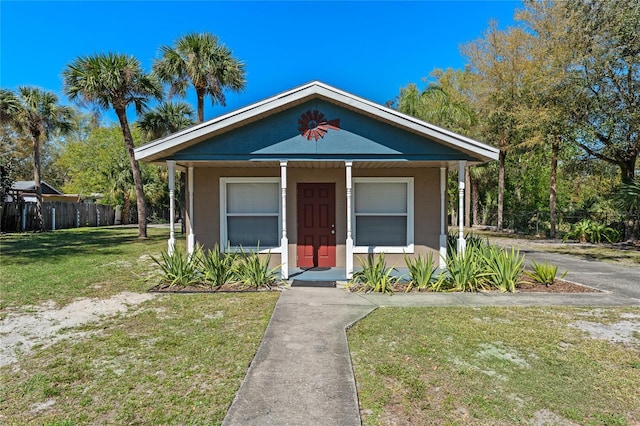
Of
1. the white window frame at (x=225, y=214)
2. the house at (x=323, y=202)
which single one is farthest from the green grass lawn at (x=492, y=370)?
the white window frame at (x=225, y=214)

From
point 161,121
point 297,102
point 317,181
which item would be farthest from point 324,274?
point 161,121

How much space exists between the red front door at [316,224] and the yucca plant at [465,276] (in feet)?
9.92

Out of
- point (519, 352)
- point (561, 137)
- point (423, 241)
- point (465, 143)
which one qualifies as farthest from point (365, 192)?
point (561, 137)

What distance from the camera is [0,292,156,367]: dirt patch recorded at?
471 cm

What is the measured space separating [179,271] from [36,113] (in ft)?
64.8

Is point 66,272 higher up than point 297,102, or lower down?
lower down

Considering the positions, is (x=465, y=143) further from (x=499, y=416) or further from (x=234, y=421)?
(x=234, y=421)

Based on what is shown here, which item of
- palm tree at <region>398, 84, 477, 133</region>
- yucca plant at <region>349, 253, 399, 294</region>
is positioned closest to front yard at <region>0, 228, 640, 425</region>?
yucca plant at <region>349, 253, 399, 294</region>

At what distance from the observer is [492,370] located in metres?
3.93

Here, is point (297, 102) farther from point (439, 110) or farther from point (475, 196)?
point (475, 196)

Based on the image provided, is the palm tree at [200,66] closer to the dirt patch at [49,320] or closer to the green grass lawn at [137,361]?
the dirt patch at [49,320]

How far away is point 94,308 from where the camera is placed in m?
6.41

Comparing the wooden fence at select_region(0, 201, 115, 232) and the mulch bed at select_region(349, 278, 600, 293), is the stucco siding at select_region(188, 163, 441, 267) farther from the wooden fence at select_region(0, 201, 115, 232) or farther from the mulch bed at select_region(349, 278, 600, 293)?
the wooden fence at select_region(0, 201, 115, 232)

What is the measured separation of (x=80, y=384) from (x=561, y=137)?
59.2 ft
